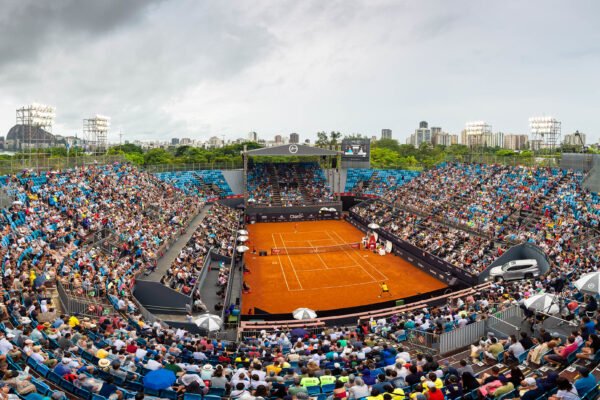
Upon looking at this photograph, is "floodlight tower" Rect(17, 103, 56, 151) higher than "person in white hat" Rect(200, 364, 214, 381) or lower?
higher

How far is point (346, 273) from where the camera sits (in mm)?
37406

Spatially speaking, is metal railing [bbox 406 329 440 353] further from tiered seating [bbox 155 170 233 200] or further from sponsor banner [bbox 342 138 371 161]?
sponsor banner [bbox 342 138 371 161]

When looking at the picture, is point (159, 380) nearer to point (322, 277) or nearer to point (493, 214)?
point (322, 277)

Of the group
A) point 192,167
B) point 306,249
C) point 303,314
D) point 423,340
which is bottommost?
point 306,249

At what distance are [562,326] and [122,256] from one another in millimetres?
25279

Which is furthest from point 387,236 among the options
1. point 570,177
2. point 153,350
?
Result: point 153,350

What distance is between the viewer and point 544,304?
16.6m

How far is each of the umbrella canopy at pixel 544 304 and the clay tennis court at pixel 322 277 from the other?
46.9 feet

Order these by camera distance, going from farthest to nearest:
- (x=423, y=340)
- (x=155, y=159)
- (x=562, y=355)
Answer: (x=155, y=159) < (x=423, y=340) < (x=562, y=355)

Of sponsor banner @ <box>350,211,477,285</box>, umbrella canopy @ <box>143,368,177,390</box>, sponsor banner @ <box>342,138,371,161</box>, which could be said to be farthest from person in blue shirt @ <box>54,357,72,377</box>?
sponsor banner @ <box>342,138,371,161</box>

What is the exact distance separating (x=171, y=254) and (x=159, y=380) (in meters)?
21.9

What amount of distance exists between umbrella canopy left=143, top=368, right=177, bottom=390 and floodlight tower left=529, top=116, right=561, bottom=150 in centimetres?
5721

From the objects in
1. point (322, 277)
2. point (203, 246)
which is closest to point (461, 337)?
point (322, 277)

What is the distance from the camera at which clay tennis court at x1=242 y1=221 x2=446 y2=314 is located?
30750 millimetres
